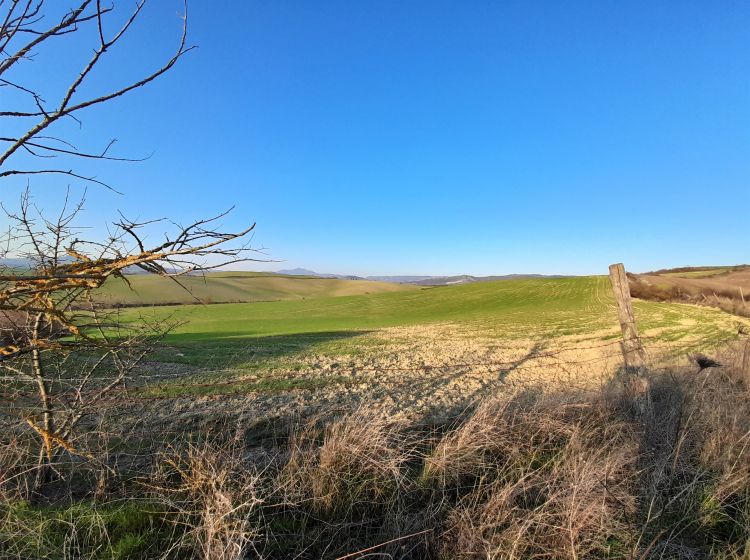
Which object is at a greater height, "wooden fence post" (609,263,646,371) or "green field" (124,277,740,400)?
"wooden fence post" (609,263,646,371)

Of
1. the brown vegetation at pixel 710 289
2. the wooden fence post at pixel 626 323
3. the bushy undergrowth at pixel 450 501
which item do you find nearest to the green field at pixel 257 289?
the brown vegetation at pixel 710 289

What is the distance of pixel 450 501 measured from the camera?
378 cm

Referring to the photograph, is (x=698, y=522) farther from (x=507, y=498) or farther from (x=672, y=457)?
(x=507, y=498)

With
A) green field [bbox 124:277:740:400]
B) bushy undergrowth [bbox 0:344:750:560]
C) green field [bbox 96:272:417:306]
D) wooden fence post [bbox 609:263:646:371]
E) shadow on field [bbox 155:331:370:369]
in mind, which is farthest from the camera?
green field [bbox 96:272:417:306]

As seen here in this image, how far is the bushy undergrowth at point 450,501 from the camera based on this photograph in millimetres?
3041

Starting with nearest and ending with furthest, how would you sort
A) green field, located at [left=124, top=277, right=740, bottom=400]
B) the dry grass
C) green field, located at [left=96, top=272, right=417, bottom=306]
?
the dry grass → green field, located at [left=124, top=277, right=740, bottom=400] → green field, located at [left=96, top=272, right=417, bottom=306]

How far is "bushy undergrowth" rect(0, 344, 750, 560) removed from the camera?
304cm

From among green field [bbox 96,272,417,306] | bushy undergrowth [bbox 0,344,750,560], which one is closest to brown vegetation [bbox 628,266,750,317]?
bushy undergrowth [bbox 0,344,750,560]

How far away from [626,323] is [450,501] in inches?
180

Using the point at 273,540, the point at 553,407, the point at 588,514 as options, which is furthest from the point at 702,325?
the point at 273,540

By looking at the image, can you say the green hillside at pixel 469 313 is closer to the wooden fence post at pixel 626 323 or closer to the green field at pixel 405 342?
the green field at pixel 405 342

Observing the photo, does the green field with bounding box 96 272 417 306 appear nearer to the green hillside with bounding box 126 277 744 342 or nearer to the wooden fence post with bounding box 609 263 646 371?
the green hillside with bounding box 126 277 744 342

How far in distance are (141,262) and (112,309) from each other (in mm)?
3373

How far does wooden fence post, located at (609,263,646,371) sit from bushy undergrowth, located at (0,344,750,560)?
1431mm
